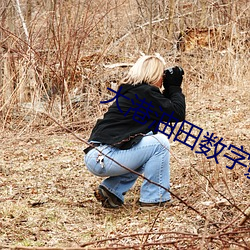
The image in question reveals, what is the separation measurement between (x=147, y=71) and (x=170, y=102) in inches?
11.6

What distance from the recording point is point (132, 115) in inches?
163

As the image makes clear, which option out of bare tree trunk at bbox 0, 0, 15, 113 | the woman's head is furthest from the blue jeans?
bare tree trunk at bbox 0, 0, 15, 113

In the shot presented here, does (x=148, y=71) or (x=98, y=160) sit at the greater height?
(x=148, y=71)

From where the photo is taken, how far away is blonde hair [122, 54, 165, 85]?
4203 mm

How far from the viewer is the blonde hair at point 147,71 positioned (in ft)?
13.8

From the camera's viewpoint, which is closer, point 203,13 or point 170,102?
point 170,102

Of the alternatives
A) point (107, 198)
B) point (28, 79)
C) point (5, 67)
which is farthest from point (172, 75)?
point (5, 67)

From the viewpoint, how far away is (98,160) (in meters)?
4.16

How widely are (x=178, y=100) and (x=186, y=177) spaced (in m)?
0.88

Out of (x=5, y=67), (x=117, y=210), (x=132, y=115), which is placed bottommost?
(x=5, y=67)

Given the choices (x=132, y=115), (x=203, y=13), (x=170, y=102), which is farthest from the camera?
(x=203, y=13)

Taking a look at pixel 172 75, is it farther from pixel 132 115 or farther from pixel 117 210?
pixel 117 210

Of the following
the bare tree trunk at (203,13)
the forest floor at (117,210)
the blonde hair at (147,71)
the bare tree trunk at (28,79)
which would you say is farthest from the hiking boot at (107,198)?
the bare tree trunk at (203,13)

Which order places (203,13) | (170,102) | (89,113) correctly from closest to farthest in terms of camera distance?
1. (170,102)
2. (89,113)
3. (203,13)
